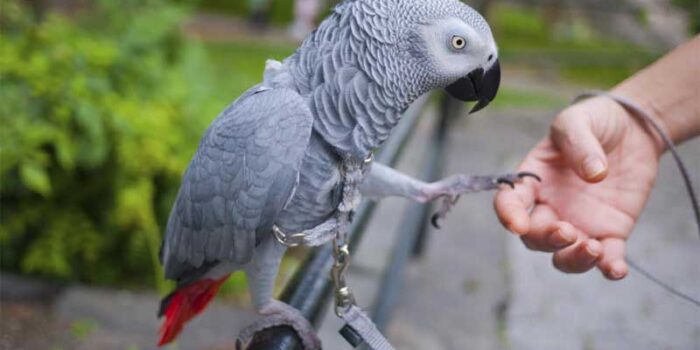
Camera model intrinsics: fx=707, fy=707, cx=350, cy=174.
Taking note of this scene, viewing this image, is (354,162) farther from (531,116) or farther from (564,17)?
(564,17)

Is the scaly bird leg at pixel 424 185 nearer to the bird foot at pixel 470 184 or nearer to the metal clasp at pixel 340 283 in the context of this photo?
the bird foot at pixel 470 184

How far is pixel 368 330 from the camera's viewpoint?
1.95ft

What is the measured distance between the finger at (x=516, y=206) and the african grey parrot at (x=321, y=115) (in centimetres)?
12

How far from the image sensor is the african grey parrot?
22.8 inches

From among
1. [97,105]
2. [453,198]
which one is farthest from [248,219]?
[97,105]

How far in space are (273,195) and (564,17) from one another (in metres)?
5.37

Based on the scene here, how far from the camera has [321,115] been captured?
593mm

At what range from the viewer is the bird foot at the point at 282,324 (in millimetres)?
615

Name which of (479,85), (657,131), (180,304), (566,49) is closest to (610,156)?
(657,131)

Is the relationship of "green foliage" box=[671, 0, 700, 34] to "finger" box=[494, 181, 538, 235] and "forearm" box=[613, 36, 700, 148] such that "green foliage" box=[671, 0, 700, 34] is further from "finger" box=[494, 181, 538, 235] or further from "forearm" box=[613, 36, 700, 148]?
"finger" box=[494, 181, 538, 235]

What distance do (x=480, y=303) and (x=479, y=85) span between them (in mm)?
1357

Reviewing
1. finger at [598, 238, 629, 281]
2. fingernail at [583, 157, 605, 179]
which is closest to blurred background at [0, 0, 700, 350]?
finger at [598, 238, 629, 281]

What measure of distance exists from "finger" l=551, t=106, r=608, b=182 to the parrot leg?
0.32 meters

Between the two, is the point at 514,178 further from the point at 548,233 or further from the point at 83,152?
the point at 83,152
